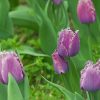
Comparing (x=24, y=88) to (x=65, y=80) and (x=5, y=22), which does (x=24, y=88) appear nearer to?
(x=65, y=80)

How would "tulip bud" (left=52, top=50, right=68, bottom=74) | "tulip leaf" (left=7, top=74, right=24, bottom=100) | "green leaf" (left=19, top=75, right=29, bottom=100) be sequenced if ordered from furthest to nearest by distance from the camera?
"tulip bud" (left=52, top=50, right=68, bottom=74) < "green leaf" (left=19, top=75, right=29, bottom=100) < "tulip leaf" (left=7, top=74, right=24, bottom=100)

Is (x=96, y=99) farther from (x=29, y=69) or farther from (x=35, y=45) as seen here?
(x=35, y=45)

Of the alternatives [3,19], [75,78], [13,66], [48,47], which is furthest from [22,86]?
[3,19]

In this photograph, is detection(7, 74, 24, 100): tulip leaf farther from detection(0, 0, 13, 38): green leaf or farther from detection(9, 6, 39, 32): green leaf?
detection(9, 6, 39, 32): green leaf

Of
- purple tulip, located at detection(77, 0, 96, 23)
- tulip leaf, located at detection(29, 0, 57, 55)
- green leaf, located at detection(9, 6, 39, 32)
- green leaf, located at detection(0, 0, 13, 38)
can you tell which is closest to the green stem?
purple tulip, located at detection(77, 0, 96, 23)

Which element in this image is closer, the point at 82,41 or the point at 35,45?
the point at 82,41

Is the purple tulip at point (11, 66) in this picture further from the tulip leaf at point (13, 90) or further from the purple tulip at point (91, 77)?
the purple tulip at point (91, 77)
